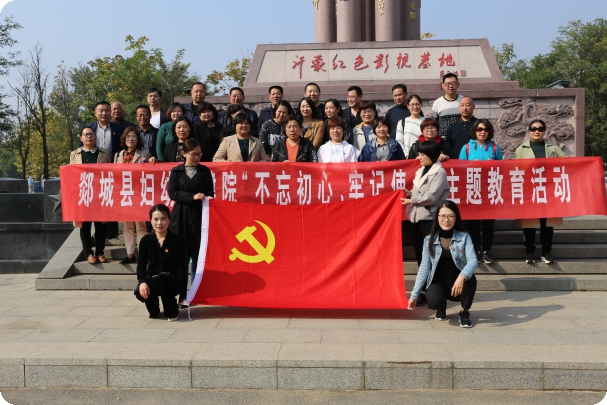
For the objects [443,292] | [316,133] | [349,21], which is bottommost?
[443,292]

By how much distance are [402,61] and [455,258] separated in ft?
27.3

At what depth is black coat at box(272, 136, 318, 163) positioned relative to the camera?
7.11 m

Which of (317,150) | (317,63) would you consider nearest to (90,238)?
(317,150)

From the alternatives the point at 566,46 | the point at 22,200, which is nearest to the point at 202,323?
the point at 22,200

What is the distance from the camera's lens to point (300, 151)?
7.10 meters

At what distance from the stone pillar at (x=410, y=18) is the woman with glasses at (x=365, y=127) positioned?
8275mm

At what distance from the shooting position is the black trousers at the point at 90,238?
7.51 metres

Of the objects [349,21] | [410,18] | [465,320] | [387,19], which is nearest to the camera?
[465,320]

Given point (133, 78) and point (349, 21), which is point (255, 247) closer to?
point (349, 21)

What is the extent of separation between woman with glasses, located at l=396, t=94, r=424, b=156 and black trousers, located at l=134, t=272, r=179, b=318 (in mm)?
3507

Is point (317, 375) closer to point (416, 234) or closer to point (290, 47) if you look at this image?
point (416, 234)

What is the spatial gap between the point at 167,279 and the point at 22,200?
582 centimetres

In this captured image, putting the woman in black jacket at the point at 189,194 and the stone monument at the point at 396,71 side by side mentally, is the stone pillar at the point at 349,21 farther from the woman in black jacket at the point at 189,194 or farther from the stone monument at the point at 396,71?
the woman in black jacket at the point at 189,194

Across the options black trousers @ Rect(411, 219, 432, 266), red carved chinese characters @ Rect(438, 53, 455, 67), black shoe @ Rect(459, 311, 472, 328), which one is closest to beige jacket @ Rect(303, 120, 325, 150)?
black trousers @ Rect(411, 219, 432, 266)
